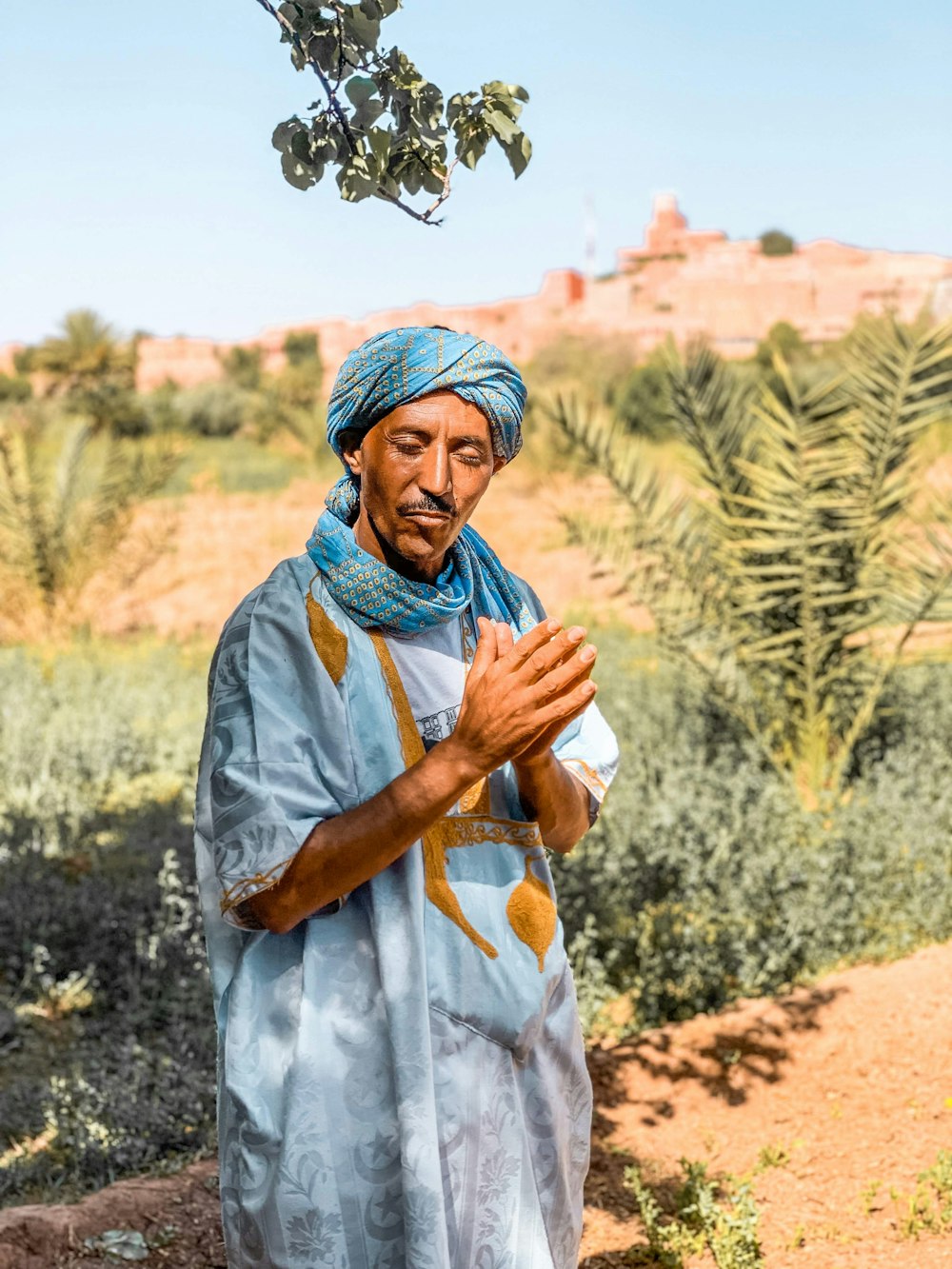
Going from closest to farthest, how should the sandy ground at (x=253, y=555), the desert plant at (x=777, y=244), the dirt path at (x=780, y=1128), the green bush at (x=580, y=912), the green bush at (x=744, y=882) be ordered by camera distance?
the dirt path at (x=780, y=1128)
the green bush at (x=580, y=912)
the green bush at (x=744, y=882)
the sandy ground at (x=253, y=555)
the desert plant at (x=777, y=244)

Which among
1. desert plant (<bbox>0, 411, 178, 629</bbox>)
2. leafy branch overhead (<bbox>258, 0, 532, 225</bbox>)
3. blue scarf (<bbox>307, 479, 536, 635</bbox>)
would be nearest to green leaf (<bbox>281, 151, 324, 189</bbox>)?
leafy branch overhead (<bbox>258, 0, 532, 225</bbox>)

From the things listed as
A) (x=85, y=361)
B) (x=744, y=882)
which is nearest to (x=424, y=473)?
(x=744, y=882)

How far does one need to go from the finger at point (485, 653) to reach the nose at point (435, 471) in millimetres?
213

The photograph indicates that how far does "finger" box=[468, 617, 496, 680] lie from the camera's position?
1.54 metres

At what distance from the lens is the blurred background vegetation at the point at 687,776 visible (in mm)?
4500

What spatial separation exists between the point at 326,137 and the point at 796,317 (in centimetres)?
6750

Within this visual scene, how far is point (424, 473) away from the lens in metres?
1.69

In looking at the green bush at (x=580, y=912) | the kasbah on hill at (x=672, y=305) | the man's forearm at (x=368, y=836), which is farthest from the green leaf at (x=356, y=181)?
the kasbah on hill at (x=672, y=305)

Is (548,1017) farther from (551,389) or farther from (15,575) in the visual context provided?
(15,575)

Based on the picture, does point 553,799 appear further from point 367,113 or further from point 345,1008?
point 367,113

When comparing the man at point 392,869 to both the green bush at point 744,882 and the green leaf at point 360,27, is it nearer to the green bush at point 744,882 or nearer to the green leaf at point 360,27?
the green leaf at point 360,27

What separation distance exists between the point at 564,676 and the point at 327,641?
0.31m

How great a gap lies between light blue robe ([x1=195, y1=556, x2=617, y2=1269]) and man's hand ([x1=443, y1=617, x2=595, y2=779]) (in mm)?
165

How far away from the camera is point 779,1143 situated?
12.0ft
